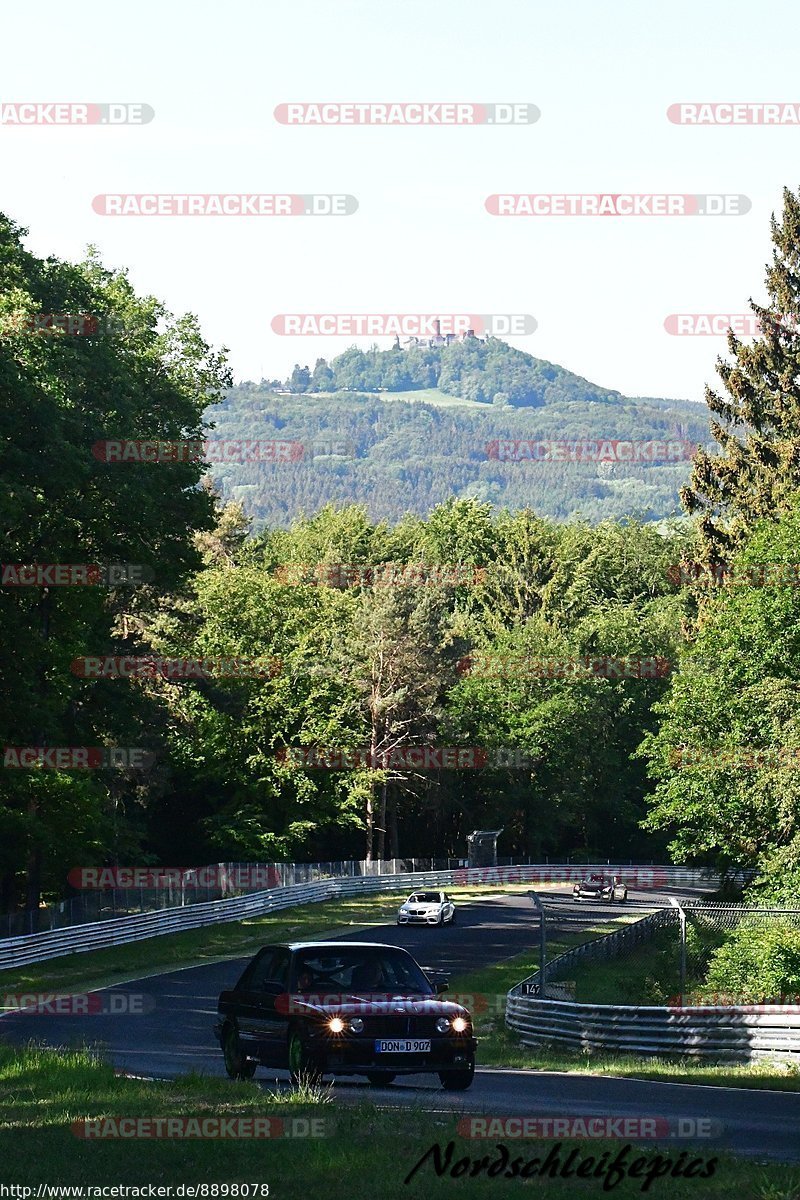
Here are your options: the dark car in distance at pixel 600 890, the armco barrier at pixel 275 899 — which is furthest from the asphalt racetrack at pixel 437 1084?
the dark car in distance at pixel 600 890

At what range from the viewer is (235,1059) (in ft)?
56.3

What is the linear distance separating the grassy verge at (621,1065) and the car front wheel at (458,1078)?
265 cm

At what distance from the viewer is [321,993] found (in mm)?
16094

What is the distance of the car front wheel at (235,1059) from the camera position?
1697 centimetres

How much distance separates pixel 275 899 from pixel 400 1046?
42985mm

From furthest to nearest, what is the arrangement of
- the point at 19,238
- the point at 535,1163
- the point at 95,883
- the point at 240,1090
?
1. the point at 95,883
2. the point at 19,238
3. the point at 240,1090
4. the point at 535,1163

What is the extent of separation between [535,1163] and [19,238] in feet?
Answer: 111

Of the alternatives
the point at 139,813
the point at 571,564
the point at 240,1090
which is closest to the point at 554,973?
the point at 240,1090

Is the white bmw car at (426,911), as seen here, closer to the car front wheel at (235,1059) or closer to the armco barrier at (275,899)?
the armco barrier at (275,899)

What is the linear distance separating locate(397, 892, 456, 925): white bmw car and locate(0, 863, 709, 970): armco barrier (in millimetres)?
5616

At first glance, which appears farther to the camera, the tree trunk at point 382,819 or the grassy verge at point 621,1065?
the tree trunk at point 382,819

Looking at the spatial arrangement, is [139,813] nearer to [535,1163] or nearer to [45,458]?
[45,458]

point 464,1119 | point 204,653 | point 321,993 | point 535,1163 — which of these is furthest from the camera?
point 204,653

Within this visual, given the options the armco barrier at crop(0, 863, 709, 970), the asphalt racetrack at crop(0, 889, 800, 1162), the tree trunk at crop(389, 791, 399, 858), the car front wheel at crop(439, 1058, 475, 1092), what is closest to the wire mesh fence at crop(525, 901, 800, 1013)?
the asphalt racetrack at crop(0, 889, 800, 1162)
